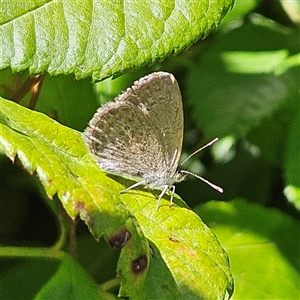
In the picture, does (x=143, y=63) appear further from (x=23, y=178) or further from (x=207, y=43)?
(x=207, y=43)

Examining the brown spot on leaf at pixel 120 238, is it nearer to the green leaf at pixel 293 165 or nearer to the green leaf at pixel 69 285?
the green leaf at pixel 69 285

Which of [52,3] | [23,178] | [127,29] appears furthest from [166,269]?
[23,178]

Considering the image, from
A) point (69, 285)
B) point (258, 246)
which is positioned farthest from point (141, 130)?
point (258, 246)

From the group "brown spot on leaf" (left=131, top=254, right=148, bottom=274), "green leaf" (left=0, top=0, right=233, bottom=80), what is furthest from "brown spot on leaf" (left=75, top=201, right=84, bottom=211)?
"green leaf" (left=0, top=0, right=233, bottom=80)

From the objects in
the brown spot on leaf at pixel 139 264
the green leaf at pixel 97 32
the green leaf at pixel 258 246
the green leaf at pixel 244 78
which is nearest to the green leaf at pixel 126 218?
the brown spot on leaf at pixel 139 264

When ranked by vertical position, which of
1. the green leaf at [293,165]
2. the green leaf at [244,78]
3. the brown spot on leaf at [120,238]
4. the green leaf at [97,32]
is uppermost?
the green leaf at [97,32]

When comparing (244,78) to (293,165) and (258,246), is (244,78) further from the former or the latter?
(258,246)

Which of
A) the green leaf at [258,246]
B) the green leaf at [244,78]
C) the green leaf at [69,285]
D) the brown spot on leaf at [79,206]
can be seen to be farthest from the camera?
the green leaf at [244,78]

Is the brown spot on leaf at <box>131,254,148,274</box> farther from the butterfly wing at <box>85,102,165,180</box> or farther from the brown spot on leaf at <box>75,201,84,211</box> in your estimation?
the butterfly wing at <box>85,102,165,180</box>
